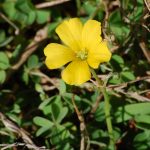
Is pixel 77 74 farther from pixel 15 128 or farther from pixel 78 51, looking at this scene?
pixel 15 128

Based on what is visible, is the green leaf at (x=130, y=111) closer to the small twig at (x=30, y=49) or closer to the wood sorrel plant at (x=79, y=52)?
the wood sorrel plant at (x=79, y=52)

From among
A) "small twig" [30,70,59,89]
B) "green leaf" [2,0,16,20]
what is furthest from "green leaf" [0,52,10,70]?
"green leaf" [2,0,16,20]

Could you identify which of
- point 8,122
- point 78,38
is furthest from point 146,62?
point 8,122

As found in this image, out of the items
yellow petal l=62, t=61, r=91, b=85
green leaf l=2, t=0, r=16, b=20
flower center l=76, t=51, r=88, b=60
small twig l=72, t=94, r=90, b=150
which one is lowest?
small twig l=72, t=94, r=90, b=150

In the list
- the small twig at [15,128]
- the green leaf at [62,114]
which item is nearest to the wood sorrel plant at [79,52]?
the green leaf at [62,114]

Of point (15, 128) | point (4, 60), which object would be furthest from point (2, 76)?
point (15, 128)

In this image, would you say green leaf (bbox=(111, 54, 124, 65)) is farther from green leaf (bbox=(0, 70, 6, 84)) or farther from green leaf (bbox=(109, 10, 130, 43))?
green leaf (bbox=(0, 70, 6, 84))

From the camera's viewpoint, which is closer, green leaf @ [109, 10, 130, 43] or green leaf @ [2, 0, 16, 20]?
green leaf @ [109, 10, 130, 43]
